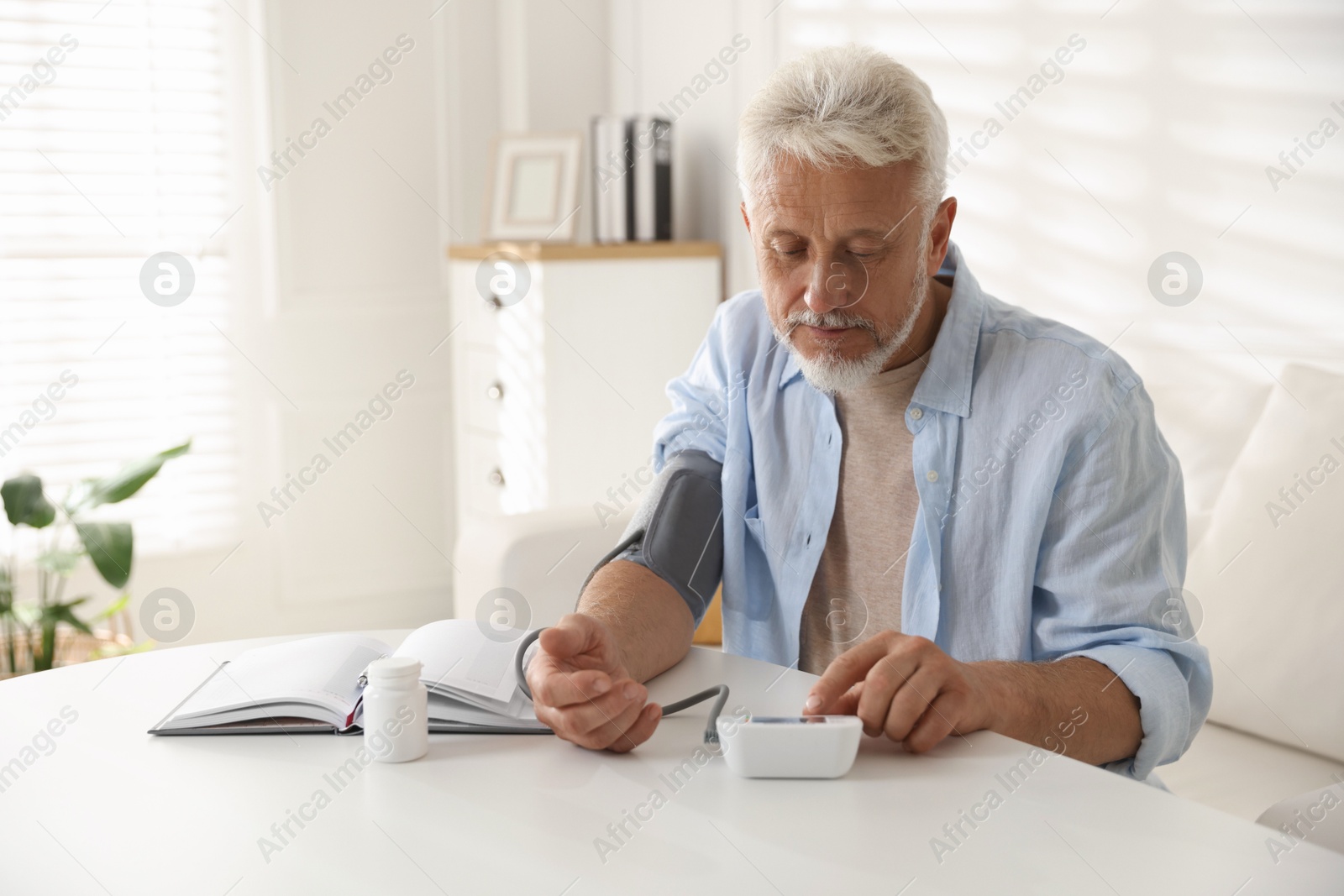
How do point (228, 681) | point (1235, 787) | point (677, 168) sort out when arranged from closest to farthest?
point (228, 681), point (1235, 787), point (677, 168)

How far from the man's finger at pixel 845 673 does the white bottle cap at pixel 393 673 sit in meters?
0.34

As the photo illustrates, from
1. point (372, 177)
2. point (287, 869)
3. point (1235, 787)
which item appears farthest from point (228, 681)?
point (372, 177)

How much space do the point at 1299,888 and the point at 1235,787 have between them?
82 centimetres

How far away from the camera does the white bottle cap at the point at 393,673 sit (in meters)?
1.02

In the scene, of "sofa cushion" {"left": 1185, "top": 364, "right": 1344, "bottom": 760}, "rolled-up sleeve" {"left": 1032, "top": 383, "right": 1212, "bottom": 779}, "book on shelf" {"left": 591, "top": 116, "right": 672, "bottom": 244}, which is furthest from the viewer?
"book on shelf" {"left": 591, "top": 116, "right": 672, "bottom": 244}

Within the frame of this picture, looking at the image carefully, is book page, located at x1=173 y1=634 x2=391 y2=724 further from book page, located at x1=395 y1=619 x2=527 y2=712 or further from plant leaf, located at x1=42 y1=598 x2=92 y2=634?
plant leaf, located at x1=42 y1=598 x2=92 y2=634

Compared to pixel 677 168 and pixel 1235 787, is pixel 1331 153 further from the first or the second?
pixel 677 168

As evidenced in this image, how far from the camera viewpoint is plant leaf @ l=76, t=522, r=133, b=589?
278cm

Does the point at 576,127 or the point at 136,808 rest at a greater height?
the point at 576,127

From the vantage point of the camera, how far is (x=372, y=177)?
3676mm

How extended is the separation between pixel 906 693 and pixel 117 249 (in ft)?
9.96

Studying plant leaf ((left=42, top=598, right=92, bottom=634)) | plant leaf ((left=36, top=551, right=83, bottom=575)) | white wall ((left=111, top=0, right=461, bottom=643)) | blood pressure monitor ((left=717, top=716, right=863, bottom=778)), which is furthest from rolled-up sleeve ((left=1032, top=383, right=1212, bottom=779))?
white wall ((left=111, top=0, right=461, bottom=643))

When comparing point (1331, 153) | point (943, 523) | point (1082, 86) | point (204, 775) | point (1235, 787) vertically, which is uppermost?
point (1082, 86)

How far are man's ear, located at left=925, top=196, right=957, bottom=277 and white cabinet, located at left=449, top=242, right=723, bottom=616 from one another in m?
1.70
